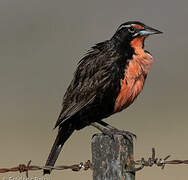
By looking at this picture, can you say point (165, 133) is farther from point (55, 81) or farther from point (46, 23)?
point (46, 23)

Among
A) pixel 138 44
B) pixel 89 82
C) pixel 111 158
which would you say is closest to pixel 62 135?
pixel 89 82

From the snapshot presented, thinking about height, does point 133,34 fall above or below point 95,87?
above

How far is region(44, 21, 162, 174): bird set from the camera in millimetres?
8766

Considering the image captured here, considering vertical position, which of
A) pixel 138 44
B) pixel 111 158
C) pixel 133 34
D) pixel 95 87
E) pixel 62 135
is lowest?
pixel 111 158

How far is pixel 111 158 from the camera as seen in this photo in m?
6.60

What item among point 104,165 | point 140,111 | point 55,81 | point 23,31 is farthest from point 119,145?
point 23,31

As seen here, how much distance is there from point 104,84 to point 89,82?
195 millimetres

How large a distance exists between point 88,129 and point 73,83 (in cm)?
724

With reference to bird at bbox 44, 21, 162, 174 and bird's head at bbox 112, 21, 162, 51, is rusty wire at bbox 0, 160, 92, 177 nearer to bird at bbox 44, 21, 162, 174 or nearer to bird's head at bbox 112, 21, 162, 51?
bird at bbox 44, 21, 162, 174

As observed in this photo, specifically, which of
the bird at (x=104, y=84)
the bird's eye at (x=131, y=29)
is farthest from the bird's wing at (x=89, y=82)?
the bird's eye at (x=131, y=29)

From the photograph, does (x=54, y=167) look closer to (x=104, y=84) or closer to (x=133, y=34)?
(x=104, y=84)

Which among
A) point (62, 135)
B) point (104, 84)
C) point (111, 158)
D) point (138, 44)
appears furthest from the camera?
point (138, 44)

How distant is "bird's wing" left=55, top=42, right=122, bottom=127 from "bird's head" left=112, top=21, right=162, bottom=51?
0.30 m

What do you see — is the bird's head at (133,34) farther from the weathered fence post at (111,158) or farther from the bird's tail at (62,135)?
the weathered fence post at (111,158)
